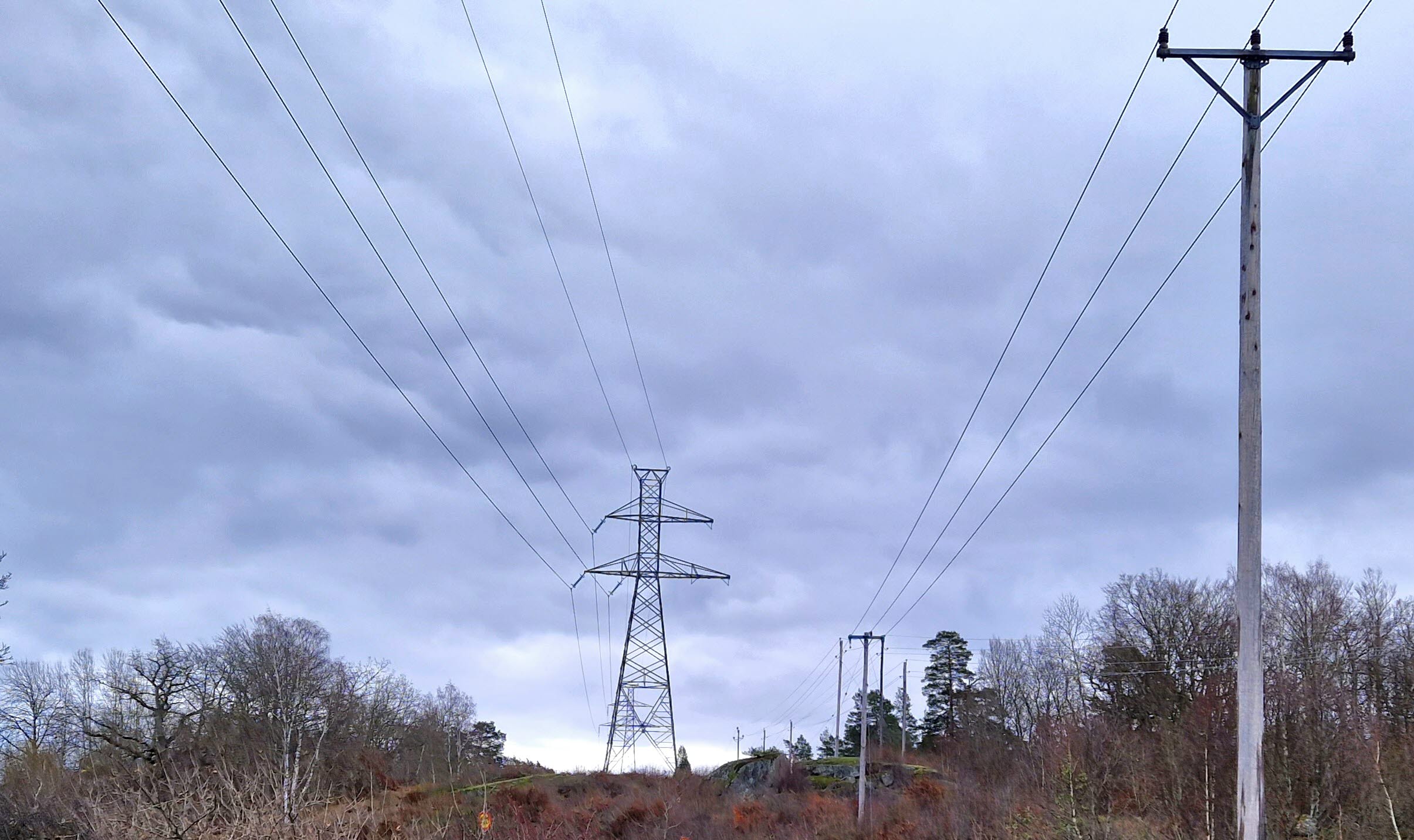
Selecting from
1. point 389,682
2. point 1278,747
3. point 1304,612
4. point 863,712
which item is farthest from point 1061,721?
point 389,682

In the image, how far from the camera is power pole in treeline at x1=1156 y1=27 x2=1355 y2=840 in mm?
12234

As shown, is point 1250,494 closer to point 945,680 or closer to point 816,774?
point 816,774

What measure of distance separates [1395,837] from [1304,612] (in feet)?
138

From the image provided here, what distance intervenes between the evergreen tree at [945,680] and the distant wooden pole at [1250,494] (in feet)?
278

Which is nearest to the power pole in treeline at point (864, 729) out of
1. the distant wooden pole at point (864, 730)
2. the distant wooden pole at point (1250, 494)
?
the distant wooden pole at point (864, 730)

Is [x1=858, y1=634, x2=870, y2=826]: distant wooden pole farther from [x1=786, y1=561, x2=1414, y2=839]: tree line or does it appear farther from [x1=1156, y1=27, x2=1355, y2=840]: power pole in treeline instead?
[x1=1156, y1=27, x2=1355, y2=840]: power pole in treeline

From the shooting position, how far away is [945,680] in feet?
315

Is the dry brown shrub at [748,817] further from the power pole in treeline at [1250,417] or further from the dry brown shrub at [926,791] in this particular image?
the power pole in treeline at [1250,417]

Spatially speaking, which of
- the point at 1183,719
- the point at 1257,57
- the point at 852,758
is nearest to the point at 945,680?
the point at 852,758

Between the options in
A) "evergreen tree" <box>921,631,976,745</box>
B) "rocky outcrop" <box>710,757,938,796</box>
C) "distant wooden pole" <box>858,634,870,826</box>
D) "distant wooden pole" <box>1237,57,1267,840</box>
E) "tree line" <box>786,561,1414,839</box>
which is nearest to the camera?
"distant wooden pole" <box>1237,57,1267,840</box>

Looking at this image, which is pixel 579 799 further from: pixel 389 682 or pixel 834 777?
pixel 389 682

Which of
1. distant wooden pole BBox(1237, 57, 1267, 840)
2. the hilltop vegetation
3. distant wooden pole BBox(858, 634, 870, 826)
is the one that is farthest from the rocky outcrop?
distant wooden pole BBox(1237, 57, 1267, 840)

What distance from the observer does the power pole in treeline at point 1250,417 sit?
40.1 feet

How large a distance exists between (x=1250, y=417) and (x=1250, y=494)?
2.82 feet
